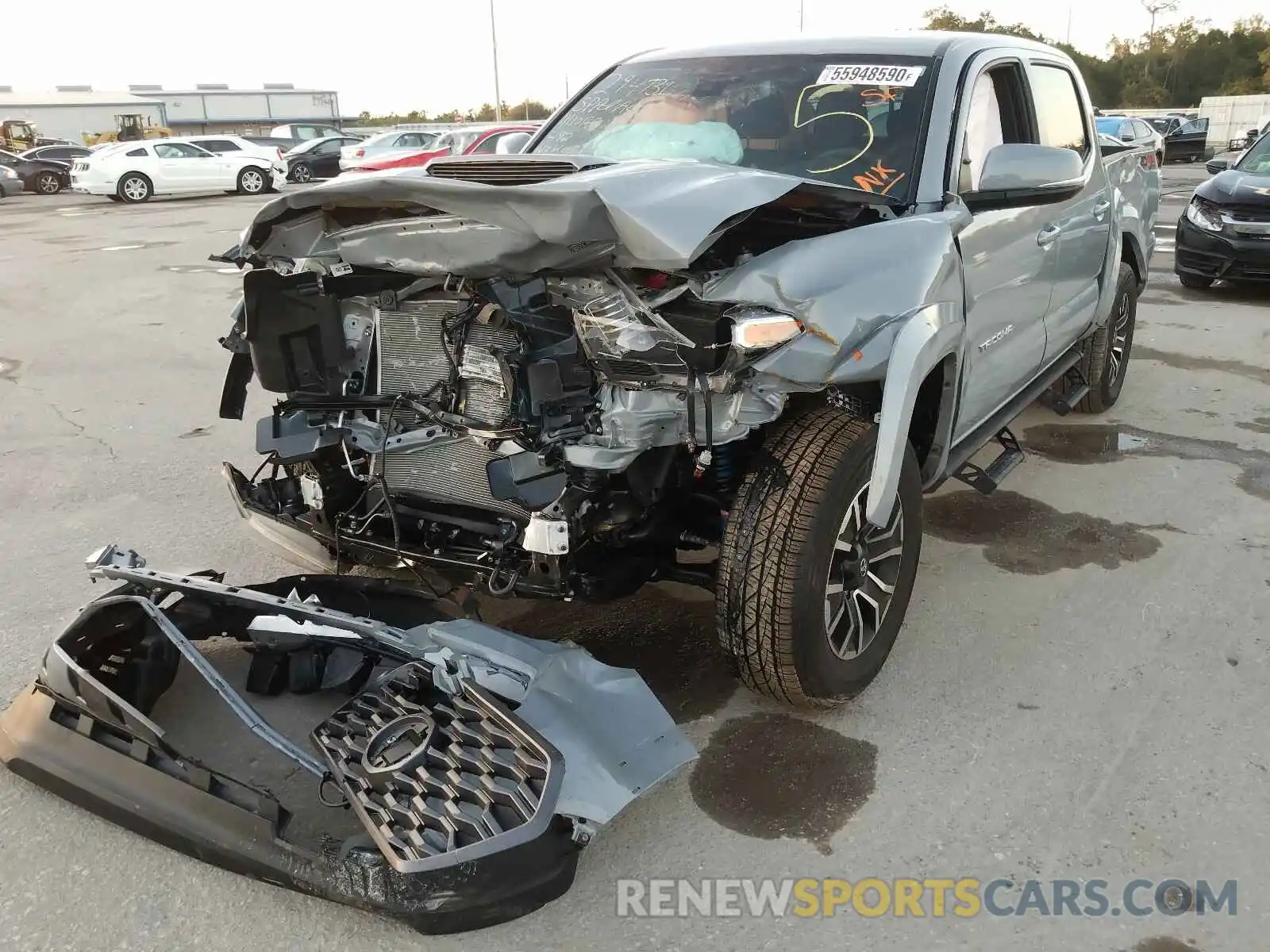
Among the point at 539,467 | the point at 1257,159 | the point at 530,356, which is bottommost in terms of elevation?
the point at 539,467

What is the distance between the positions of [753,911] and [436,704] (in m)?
0.88

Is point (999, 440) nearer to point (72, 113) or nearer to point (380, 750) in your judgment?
point (380, 750)

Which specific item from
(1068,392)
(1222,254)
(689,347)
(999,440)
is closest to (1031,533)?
(999,440)

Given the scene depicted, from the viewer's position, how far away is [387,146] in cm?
2233

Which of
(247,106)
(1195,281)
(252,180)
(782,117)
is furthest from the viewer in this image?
(247,106)

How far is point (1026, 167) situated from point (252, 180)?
927 inches

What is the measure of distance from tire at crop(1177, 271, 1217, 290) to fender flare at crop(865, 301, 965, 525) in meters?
8.17

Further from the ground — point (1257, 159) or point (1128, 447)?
point (1257, 159)

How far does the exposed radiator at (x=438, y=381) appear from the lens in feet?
8.91

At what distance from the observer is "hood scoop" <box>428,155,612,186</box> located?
2697 millimetres

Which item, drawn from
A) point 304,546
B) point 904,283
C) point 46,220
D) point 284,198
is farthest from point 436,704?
point 46,220

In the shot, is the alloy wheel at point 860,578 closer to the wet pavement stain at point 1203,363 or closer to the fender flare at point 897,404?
the fender flare at point 897,404

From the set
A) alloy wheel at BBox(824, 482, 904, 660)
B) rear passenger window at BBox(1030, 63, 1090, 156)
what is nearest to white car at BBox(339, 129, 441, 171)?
rear passenger window at BBox(1030, 63, 1090, 156)

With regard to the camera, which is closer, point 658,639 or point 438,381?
point 438,381
